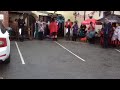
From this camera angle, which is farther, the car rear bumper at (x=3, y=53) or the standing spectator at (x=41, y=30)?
the standing spectator at (x=41, y=30)

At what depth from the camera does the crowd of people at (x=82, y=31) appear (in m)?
15.9

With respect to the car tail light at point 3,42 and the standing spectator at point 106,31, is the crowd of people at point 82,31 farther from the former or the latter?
the car tail light at point 3,42

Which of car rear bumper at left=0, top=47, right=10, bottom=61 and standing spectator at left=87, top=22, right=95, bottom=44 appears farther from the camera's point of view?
standing spectator at left=87, top=22, right=95, bottom=44

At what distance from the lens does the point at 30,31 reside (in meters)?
19.9

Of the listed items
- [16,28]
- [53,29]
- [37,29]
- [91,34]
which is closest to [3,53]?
[91,34]

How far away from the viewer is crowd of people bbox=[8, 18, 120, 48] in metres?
15.9

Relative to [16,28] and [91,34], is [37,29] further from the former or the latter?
[91,34]

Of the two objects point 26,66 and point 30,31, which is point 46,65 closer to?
point 26,66

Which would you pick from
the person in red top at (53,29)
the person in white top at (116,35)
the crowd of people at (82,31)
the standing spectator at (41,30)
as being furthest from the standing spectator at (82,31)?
the person in white top at (116,35)

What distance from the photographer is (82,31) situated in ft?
66.4

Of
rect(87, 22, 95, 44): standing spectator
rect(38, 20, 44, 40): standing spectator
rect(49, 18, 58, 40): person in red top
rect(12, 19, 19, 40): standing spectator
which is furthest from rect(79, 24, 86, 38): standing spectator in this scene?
rect(12, 19, 19, 40): standing spectator

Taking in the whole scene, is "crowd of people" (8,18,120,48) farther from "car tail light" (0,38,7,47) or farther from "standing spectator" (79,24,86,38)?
"car tail light" (0,38,7,47)
